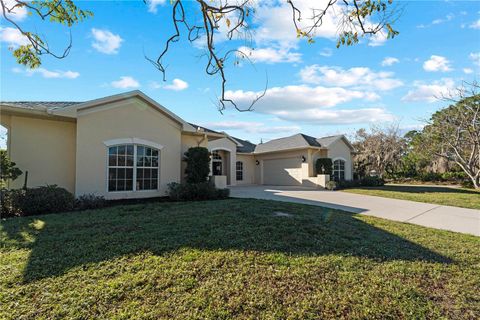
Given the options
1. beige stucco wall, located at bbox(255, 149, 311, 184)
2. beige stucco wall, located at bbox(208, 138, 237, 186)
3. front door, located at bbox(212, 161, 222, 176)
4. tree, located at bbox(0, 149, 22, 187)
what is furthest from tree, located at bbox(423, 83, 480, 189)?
tree, located at bbox(0, 149, 22, 187)

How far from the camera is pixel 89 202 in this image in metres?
9.31

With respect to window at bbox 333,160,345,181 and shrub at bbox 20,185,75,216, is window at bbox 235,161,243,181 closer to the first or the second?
window at bbox 333,160,345,181

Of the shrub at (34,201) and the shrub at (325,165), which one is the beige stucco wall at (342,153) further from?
the shrub at (34,201)

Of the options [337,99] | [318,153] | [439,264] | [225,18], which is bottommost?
[439,264]

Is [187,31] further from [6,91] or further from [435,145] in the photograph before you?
Answer: [435,145]

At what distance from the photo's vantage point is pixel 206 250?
4750mm

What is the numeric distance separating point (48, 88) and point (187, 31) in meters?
6.32

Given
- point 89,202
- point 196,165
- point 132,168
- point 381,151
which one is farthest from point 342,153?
point 89,202

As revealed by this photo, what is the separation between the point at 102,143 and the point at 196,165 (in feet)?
14.5

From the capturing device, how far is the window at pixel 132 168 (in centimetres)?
1096

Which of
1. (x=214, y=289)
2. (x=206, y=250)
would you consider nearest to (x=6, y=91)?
(x=206, y=250)

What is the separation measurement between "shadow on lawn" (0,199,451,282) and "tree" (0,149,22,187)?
2.70m

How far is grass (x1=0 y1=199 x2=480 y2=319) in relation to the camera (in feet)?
10.3

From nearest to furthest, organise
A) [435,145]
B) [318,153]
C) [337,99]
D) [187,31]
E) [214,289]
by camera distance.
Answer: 1. [214,289]
2. [187,31]
3. [337,99]
4. [318,153]
5. [435,145]
